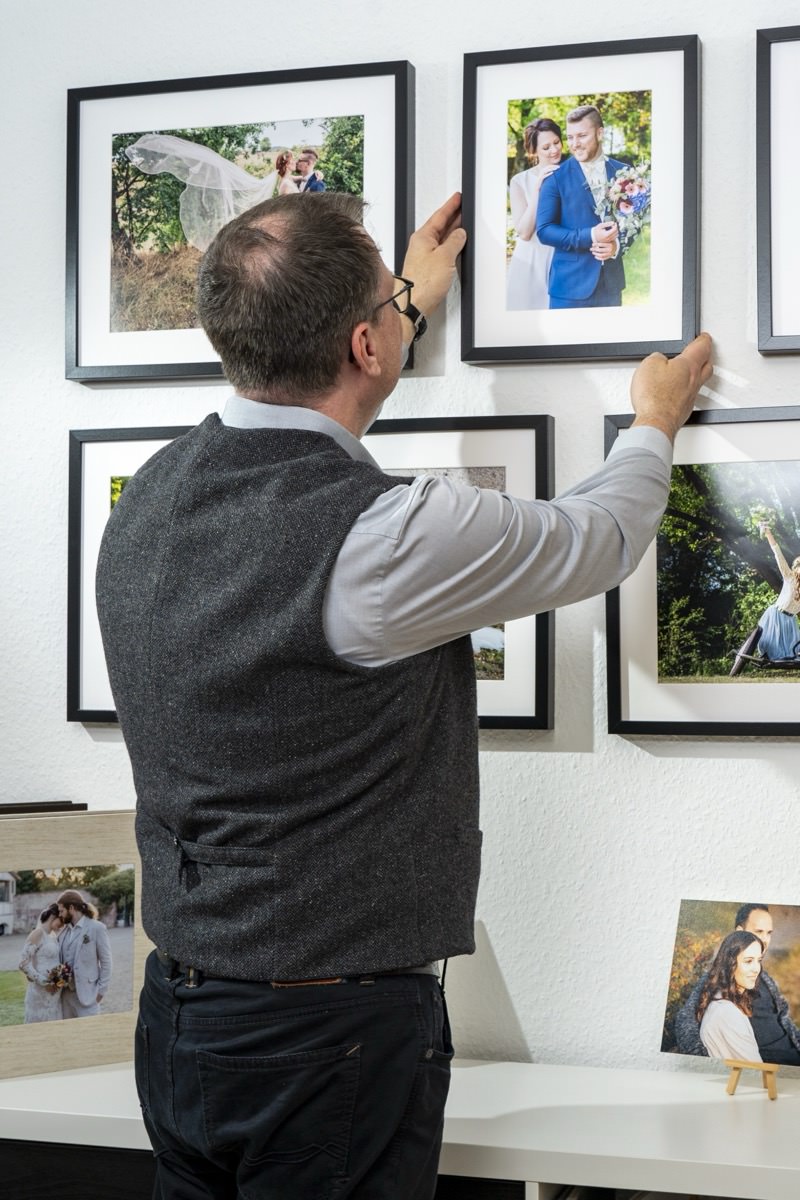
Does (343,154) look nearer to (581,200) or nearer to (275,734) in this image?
(581,200)

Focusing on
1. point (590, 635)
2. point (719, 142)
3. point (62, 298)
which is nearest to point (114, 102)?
point (62, 298)

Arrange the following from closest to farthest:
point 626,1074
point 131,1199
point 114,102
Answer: point 131,1199 → point 626,1074 → point 114,102

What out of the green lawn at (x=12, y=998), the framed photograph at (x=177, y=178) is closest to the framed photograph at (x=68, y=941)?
the green lawn at (x=12, y=998)

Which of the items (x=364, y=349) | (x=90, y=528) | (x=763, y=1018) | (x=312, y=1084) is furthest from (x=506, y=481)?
(x=312, y=1084)

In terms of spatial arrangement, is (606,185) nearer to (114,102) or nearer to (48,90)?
(114,102)

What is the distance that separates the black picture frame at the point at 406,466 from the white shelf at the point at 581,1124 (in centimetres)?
43

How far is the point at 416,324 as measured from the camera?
1.57m

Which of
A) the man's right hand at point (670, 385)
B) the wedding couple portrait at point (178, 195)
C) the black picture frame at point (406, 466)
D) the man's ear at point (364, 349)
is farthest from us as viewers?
the wedding couple portrait at point (178, 195)

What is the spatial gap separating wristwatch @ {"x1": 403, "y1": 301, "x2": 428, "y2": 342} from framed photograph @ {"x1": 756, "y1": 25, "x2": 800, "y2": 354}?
408mm

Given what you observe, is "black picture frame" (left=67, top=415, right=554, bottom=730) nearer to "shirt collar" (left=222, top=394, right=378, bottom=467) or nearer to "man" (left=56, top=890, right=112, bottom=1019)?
"man" (left=56, top=890, right=112, bottom=1019)

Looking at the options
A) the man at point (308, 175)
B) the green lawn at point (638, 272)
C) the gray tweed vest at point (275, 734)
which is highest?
the man at point (308, 175)

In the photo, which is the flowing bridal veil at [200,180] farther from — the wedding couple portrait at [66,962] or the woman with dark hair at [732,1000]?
the woman with dark hair at [732,1000]

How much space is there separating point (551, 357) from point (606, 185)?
0.73ft

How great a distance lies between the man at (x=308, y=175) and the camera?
1.70 metres
